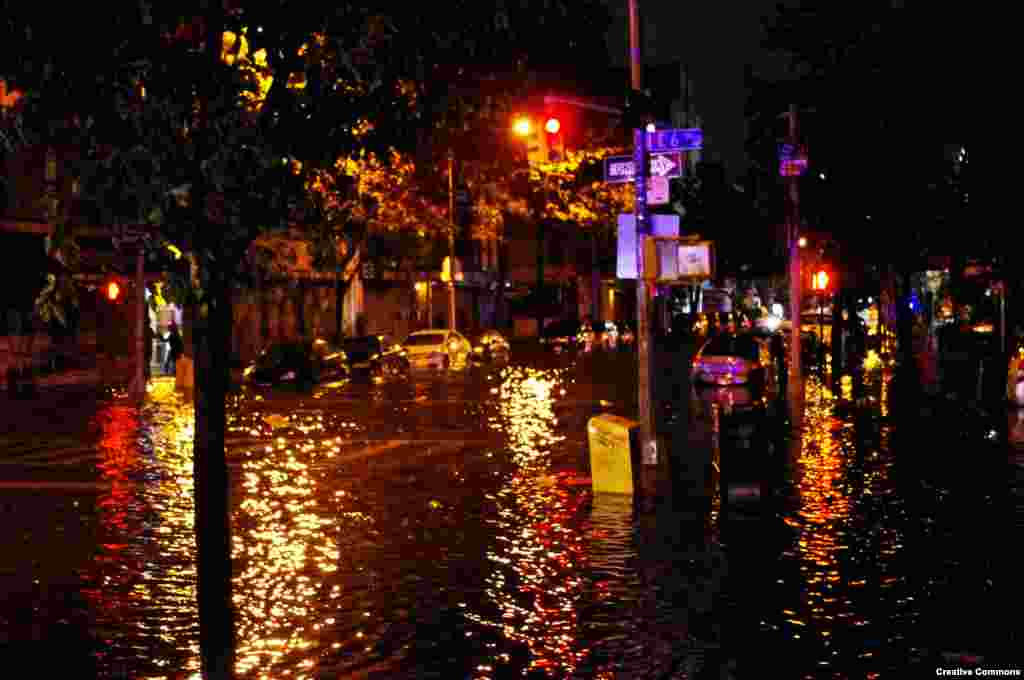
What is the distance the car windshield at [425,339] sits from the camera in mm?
56209

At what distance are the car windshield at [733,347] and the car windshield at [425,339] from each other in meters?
21.4

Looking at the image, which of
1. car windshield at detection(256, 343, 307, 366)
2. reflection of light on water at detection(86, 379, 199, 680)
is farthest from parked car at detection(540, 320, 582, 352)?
reflection of light on water at detection(86, 379, 199, 680)

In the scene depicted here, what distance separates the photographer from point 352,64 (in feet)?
22.1

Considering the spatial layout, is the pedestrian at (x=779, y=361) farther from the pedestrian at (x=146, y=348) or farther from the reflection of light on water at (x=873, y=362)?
the pedestrian at (x=146, y=348)

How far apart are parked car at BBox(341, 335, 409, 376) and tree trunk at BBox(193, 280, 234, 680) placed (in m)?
43.7

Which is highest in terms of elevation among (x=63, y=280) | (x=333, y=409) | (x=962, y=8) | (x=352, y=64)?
(x=962, y=8)

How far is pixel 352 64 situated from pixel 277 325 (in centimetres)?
5674

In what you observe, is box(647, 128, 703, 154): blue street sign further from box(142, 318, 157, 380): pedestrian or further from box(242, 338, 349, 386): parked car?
box(242, 338, 349, 386): parked car

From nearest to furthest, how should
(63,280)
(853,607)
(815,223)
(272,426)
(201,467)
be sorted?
1. (63,280)
2. (201,467)
3. (853,607)
4. (272,426)
5. (815,223)

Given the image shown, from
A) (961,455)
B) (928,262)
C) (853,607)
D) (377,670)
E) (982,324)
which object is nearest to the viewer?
(377,670)

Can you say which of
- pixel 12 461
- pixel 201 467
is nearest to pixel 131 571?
pixel 201 467

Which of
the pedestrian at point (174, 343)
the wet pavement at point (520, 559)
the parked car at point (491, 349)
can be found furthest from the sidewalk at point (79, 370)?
the parked car at point (491, 349)

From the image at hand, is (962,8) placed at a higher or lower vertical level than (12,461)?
higher

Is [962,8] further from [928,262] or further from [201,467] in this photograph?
[201,467]
